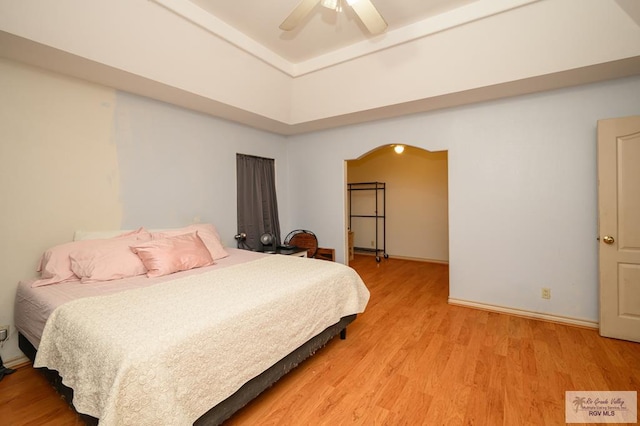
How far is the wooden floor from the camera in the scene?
1.65 m

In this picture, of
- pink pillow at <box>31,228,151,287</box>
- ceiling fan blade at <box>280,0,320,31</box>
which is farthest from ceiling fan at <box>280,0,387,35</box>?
pink pillow at <box>31,228,151,287</box>

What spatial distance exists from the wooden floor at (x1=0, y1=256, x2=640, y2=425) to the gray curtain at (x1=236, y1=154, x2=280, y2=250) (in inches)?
79.1

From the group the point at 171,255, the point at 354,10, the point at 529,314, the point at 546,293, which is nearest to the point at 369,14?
the point at 354,10

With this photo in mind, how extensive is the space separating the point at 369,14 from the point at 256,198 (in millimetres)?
2780

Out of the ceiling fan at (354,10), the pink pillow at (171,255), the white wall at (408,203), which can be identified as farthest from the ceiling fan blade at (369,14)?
the white wall at (408,203)

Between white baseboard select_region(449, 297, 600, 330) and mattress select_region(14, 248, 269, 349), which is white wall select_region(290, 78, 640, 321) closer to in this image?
white baseboard select_region(449, 297, 600, 330)

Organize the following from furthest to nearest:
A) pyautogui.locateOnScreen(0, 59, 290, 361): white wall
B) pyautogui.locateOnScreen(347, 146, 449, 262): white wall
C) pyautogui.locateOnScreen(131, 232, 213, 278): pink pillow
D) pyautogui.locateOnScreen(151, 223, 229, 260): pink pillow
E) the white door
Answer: pyautogui.locateOnScreen(347, 146, 449, 262): white wall < pyautogui.locateOnScreen(151, 223, 229, 260): pink pillow < the white door < pyautogui.locateOnScreen(131, 232, 213, 278): pink pillow < pyautogui.locateOnScreen(0, 59, 290, 361): white wall

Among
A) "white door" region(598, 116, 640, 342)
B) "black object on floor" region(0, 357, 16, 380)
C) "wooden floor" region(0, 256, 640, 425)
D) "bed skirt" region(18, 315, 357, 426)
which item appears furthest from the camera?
"white door" region(598, 116, 640, 342)

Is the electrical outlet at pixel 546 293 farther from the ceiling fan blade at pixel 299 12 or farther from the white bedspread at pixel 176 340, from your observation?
the ceiling fan blade at pixel 299 12

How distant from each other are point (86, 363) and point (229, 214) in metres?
2.60

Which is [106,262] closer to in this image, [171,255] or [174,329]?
[171,255]

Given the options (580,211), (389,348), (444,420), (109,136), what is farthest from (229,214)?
(580,211)

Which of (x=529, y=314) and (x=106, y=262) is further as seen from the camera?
(x=529, y=314)

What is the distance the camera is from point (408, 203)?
5730 mm
